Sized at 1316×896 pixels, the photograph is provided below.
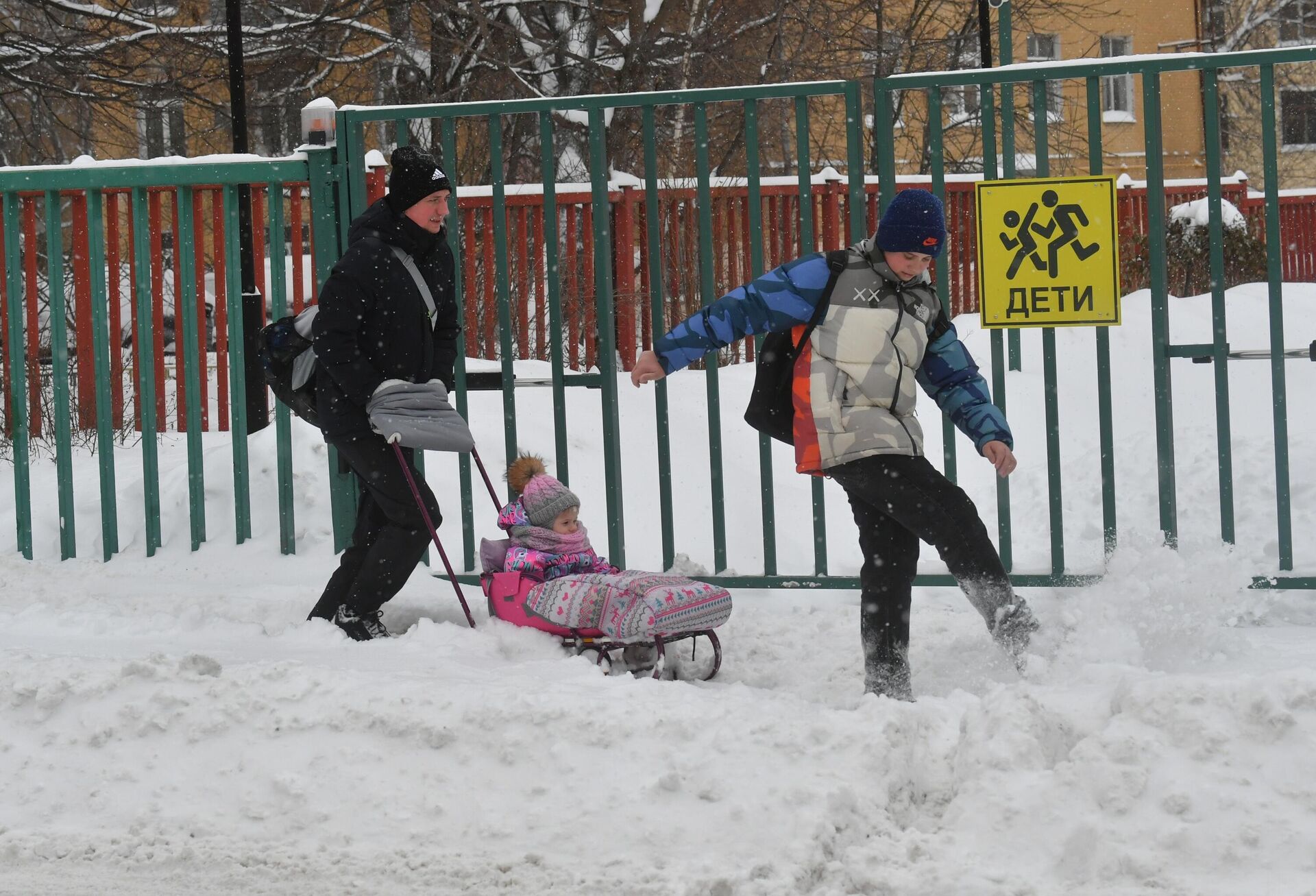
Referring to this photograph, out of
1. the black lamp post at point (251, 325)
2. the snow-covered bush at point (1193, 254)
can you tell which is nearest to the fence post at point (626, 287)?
the black lamp post at point (251, 325)

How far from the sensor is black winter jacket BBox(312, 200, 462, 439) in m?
5.10

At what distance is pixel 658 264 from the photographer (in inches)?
235

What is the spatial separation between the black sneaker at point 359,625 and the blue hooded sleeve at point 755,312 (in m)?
1.54

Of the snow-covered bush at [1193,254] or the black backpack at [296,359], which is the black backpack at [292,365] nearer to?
the black backpack at [296,359]

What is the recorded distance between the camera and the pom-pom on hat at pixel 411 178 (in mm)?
5172

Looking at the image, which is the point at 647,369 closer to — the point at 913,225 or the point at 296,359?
the point at 913,225

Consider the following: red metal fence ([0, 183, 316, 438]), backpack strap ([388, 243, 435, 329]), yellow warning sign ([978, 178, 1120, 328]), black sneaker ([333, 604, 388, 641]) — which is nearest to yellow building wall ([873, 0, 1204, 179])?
red metal fence ([0, 183, 316, 438])

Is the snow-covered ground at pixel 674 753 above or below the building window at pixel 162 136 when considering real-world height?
below

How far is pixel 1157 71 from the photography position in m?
5.54

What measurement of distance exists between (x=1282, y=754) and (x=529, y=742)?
6.49 ft

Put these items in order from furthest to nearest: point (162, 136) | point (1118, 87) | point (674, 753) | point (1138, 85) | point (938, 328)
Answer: point (1118, 87) → point (1138, 85) → point (162, 136) → point (938, 328) → point (674, 753)

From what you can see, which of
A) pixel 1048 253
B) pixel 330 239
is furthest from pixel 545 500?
pixel 1048 253

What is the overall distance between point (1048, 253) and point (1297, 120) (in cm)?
3062

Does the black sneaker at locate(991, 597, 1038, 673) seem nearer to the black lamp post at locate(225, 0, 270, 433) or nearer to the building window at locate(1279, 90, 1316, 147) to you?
the black lamp post at locate(225, 0, 270, 433)
